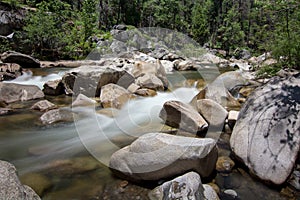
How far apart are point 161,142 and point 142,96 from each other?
4.43m

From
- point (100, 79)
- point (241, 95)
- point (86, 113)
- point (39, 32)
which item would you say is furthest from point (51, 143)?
point (39, 32)

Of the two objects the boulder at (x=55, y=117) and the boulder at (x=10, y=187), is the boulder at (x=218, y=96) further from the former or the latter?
the boulder at (x=10, y=187)

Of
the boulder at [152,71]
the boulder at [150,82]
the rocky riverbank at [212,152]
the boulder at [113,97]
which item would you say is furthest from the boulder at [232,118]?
the boulder at [152,71]

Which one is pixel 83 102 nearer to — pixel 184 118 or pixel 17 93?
pixel 17 93

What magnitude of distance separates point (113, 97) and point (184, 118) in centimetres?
264

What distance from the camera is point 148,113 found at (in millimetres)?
6410

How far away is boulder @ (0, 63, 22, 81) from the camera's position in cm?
948

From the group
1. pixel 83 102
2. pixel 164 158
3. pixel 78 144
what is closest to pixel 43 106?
pixel 83 102

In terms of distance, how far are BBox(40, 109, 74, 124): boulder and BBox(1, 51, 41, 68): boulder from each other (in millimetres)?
8087

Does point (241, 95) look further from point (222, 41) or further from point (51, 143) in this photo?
point (222, 41)

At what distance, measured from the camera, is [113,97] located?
6.79 meters

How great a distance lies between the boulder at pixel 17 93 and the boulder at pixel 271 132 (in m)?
6.16

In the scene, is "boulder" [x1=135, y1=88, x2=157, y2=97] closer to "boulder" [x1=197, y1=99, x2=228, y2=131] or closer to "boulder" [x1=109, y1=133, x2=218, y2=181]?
"boulder" [x1=197, y1=99, x2=228, y2=131]

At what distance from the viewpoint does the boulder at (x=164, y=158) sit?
319 centimetres
